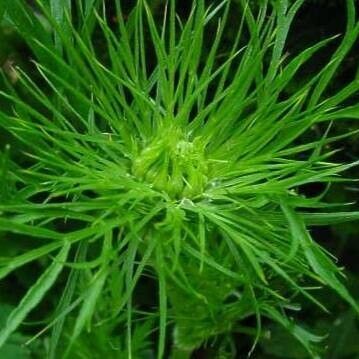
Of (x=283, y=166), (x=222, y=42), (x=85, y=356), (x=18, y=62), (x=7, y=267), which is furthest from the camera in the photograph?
(x=18, y=62)

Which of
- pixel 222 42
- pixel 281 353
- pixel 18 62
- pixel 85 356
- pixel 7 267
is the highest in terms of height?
pixel 18 62

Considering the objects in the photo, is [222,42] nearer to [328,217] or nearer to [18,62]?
[18,62]

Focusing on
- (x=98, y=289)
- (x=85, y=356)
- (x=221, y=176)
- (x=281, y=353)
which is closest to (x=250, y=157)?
(x=221, y=176)

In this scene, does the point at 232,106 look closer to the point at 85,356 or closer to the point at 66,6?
the point at 66,6

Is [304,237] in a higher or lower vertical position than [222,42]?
lower

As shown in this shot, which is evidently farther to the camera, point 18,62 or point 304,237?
point 18,62

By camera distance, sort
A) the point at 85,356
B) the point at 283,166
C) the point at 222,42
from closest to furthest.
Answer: the point at 283,166, the point at 85,356, the point at 222,42
